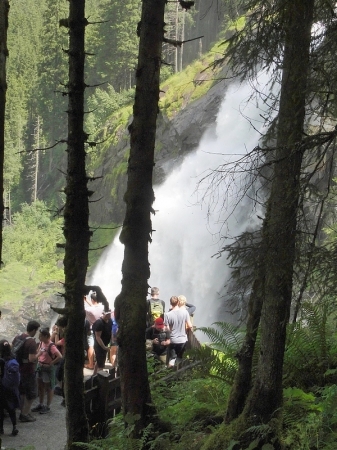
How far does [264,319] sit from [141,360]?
180 cm

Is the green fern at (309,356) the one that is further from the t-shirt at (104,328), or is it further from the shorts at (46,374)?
the shorts at (46,374)

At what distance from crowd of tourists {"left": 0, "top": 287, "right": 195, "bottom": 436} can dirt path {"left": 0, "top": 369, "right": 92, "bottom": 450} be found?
12cm

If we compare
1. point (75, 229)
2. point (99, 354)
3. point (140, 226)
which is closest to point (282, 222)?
point (140, 226)

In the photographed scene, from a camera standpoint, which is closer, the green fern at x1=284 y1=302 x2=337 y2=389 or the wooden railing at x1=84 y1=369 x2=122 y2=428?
the green fern at x1=284 y1=302 x2=337 y2=389

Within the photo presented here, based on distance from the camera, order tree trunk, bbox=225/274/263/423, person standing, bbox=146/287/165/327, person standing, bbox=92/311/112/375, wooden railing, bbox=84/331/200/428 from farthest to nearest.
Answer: person standing, bbox=146/287/165/327, person standing, bbox=92/311/112/375, wooden railing, bbox=84/331/200/428, tree trunk, bbox=225/274/263/423

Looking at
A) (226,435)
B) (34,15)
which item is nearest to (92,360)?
(226,435)

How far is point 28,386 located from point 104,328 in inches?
60.5

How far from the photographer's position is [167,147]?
40.4 m

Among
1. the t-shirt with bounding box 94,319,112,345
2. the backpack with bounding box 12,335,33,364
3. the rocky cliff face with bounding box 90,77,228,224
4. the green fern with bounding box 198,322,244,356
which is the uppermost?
Result: the rocky cliff face with bounding box 90,77,228,224

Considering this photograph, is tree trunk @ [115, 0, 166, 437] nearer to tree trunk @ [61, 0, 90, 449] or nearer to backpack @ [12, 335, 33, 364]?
tree trunk @ [61, 0, 90, 449]

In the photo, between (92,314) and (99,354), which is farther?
(92,314)

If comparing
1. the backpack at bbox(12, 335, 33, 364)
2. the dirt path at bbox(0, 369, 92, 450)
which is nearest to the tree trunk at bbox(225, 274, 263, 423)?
the dirt path at bbox(0, 369, 92, 450)

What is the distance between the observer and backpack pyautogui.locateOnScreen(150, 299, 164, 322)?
10.8 metres

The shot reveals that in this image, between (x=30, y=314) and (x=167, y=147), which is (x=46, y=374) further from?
(x=167, y=147)
